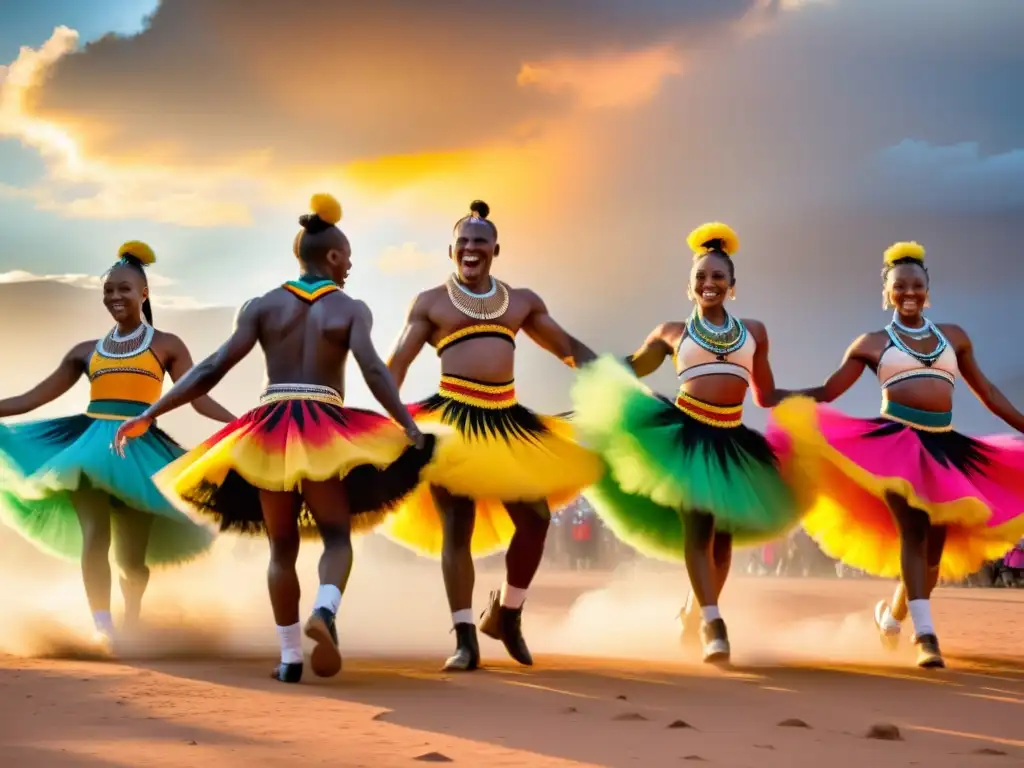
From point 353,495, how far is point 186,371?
2183 millimetres

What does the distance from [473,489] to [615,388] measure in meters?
1.30

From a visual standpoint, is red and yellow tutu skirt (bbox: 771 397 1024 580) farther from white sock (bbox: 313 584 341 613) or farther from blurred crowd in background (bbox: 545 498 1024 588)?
blurred crowd in background (bbox: 545 498 1024 588)

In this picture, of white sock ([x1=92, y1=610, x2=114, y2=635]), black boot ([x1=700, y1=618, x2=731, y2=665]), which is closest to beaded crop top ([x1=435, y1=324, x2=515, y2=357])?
black boot ([x1=700, y1=618, x2=731, y2=665])

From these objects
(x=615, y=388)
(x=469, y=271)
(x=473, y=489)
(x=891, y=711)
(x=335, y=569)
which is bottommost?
(x=891, y=711)

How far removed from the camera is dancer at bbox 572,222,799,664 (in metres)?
7.78

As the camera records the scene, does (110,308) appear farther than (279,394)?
Yes

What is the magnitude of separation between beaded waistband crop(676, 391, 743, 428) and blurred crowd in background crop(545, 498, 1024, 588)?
1712 cm

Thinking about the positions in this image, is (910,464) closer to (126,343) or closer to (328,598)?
(328,598)

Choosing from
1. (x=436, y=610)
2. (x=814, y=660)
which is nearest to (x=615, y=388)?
(x=814, y=660)

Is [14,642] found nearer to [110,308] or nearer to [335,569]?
[110,308]

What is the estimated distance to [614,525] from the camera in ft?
27.4

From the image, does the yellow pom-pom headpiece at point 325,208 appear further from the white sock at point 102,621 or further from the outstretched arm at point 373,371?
the white sock at point 102,621

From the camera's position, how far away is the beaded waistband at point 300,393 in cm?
662

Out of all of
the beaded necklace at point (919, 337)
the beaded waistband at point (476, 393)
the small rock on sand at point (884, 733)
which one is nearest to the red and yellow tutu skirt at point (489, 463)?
the beaded waistband at point (476, 393)
